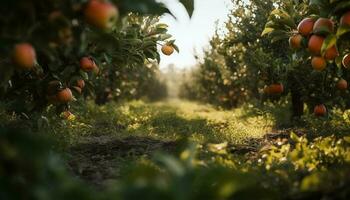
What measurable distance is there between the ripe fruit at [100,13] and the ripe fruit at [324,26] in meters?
2.02

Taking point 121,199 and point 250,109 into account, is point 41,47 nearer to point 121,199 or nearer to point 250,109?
point 121,199

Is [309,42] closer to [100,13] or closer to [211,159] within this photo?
[211,159]

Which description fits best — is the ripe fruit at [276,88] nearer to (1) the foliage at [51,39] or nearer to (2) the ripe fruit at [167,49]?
(2) the ripe fruit at [167,49]

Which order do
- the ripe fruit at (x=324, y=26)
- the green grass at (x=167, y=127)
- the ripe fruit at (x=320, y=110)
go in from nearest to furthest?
the ripe fruit at (x=324, y=26)
the green grass at (x=167, y=127)
the ripe fruit at (x=320, y=110)

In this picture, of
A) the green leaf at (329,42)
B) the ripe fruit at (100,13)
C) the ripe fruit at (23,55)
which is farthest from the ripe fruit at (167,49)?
the ripe fruit at (23,55)

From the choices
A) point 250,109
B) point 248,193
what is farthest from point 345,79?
point 248,193

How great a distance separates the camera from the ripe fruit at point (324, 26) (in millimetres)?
4316

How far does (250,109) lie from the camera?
12031 millimetres

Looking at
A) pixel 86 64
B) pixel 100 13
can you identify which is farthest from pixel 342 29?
pixel 86 64

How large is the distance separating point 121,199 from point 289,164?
207cm

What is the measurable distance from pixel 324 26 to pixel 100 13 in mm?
2164

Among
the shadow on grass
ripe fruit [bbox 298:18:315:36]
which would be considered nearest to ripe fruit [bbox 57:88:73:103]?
the shadow on grass

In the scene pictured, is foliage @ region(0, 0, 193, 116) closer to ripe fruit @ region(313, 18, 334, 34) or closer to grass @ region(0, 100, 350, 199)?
grass @ region(0, 100, 350, 199)

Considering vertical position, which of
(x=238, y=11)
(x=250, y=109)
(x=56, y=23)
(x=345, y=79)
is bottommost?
(x=250, y=109)
